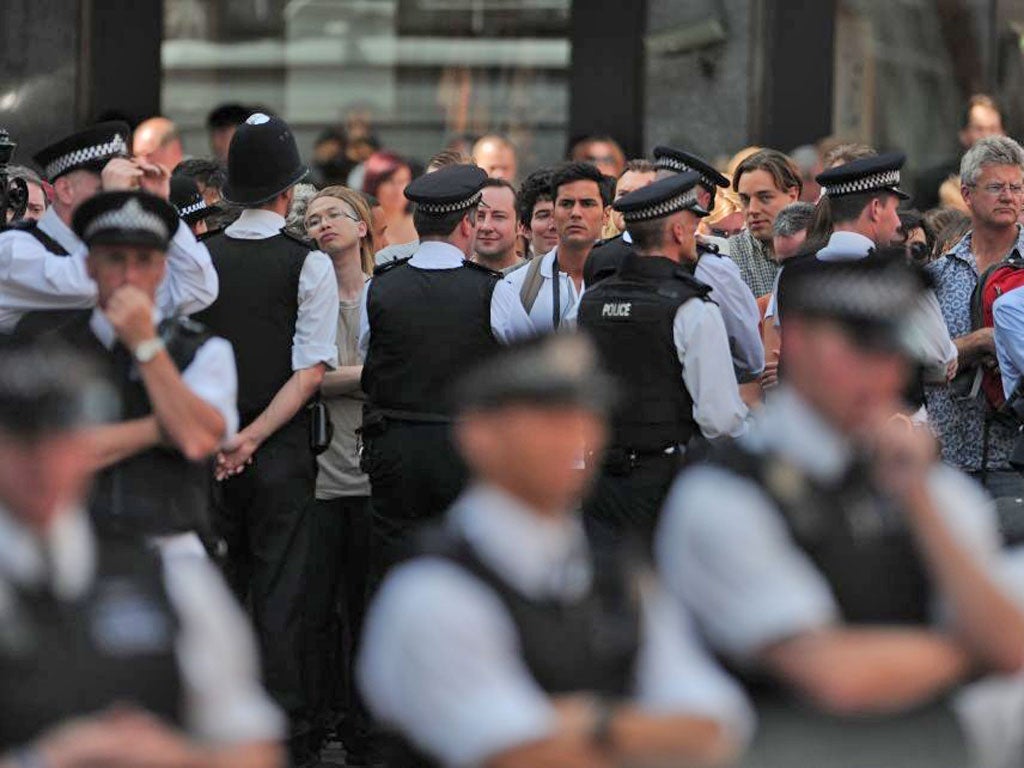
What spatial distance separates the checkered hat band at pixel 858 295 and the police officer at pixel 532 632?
1.69 ft

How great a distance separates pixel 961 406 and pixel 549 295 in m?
1.67

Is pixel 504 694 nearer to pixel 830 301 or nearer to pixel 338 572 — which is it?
pixel 830 301

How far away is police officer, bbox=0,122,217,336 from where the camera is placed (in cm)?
705

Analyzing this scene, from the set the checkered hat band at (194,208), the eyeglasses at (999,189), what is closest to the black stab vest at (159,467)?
the checkered hat band at (194,208)

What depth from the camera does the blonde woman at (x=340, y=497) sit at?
29.5ft

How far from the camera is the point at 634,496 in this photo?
27.0 ft

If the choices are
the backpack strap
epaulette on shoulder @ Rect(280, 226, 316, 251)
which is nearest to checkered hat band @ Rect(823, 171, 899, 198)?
the backpack strap

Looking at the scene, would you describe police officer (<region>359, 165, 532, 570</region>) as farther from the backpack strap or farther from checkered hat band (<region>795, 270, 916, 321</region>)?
checkered hat band (<region>795, 270, 916, 321</region>)

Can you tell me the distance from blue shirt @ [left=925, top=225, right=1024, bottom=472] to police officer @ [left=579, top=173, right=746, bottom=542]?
1350mm

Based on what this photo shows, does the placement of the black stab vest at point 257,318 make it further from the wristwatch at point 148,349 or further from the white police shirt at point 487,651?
the white police shirt at point 487,651

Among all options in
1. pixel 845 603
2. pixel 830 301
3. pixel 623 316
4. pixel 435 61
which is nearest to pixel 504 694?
pixel 845 603

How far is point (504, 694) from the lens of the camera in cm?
424

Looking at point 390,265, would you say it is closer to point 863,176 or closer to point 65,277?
point 863,176

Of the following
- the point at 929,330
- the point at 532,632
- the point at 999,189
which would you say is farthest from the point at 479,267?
the point at 532,632
